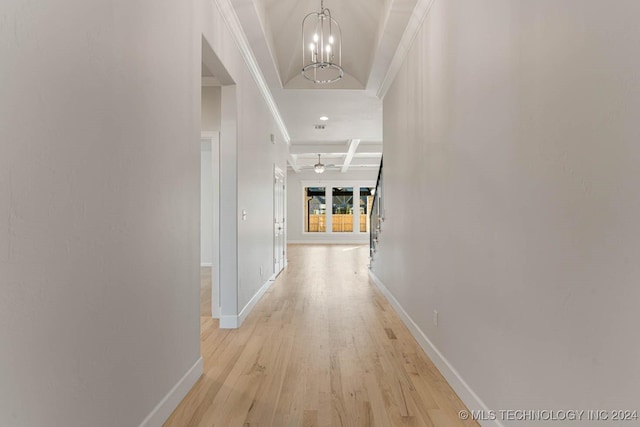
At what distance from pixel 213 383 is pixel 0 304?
1.83 metres

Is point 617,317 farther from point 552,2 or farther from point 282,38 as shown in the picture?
point 282,38

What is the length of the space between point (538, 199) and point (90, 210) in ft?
6.00

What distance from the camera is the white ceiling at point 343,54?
372 centimetres

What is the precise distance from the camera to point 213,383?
2.64m

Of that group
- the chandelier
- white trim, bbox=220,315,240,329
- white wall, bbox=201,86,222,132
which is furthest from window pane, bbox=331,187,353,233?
white trim, bbox=220,315,240,329

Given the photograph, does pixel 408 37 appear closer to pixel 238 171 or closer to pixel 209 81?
pixel 238 171

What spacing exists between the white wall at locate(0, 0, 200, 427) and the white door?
4710mm

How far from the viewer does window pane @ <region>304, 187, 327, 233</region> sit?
1587 cm

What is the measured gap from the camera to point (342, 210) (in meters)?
15.9

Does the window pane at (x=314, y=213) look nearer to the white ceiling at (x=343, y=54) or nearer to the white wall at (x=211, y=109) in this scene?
the white ceiling at (x=343, y=54)

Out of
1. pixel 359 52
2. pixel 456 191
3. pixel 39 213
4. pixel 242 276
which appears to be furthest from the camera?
pixel 359 52

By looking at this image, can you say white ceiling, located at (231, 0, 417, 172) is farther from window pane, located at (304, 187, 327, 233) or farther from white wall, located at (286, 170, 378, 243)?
window pane, located at (304, 187, 327, 233)

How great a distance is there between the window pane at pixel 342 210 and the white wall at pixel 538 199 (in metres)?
12.8

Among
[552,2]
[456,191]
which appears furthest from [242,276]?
[552,2]
